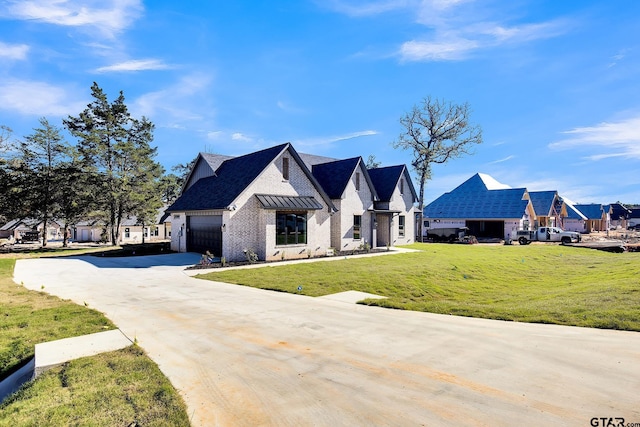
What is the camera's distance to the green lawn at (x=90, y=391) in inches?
160

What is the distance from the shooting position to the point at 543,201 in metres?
52.6

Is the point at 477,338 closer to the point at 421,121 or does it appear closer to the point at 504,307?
the point at 504,307

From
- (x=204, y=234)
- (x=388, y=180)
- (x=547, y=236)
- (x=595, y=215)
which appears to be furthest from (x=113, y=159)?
(x=595, y=215)

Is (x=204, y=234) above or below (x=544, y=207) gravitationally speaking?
below

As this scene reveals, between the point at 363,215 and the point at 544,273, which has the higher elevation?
the point at 363,215

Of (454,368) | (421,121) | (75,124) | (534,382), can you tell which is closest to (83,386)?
(454,368)

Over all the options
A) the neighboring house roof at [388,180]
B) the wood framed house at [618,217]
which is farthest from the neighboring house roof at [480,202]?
the wood framed house at [618,217]

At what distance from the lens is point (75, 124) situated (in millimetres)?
38469

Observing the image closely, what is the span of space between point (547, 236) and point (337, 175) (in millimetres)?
27488

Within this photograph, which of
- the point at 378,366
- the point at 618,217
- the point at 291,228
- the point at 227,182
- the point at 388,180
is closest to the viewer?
the point at 378,366

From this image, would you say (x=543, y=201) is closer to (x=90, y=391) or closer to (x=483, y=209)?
(x=483, y=209)

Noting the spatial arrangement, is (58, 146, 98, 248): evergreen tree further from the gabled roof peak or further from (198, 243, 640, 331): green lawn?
the gabled roof peak

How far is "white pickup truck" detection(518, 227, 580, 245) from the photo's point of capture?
38312mm

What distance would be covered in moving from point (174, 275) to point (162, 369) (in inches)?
457
